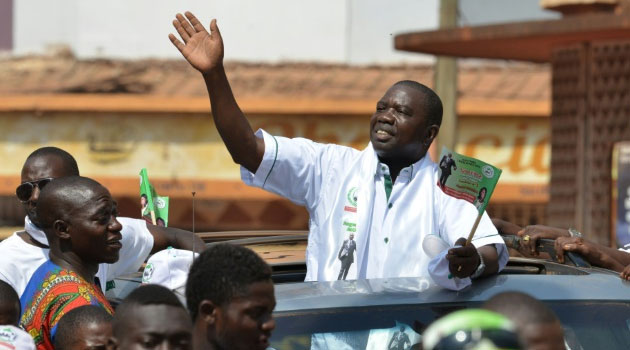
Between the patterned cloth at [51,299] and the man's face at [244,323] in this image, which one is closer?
the man's face at [244,323]

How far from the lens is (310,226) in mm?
4770

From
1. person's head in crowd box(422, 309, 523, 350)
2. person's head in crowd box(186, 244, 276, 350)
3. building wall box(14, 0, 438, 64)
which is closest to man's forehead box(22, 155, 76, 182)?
person's head in crowd box(186, 244, 276, 350)

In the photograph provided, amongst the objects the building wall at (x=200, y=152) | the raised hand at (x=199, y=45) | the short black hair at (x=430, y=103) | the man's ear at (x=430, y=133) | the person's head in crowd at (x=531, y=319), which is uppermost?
the raised hand at (x=199, y=45)

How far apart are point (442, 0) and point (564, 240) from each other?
333 inches

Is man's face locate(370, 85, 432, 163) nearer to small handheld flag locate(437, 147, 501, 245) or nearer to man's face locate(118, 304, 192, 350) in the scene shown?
small handheld flag locate(437, 147, 501, 245)

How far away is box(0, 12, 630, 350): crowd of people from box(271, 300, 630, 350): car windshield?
0.24 metres

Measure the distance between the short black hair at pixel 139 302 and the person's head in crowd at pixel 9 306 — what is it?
21.4 inches

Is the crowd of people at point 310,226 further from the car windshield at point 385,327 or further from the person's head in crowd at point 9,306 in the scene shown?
the car windshield at point 385,327

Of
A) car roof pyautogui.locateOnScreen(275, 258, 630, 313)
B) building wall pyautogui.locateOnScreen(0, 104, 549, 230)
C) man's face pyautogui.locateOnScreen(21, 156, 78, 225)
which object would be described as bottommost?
building wall pyautogui.locateOnScreen(0, 104, 549, 230)

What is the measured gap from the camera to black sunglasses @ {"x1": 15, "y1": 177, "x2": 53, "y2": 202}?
4810 millimetres

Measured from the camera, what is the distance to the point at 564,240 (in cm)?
482

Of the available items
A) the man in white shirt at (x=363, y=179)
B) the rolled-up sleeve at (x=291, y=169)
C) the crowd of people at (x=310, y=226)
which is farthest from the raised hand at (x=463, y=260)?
the rolled-up sleeve at (x=291, y=169)

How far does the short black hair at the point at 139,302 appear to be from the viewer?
11.2ft

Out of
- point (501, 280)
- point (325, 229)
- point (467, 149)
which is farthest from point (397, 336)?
point (467, 149)
